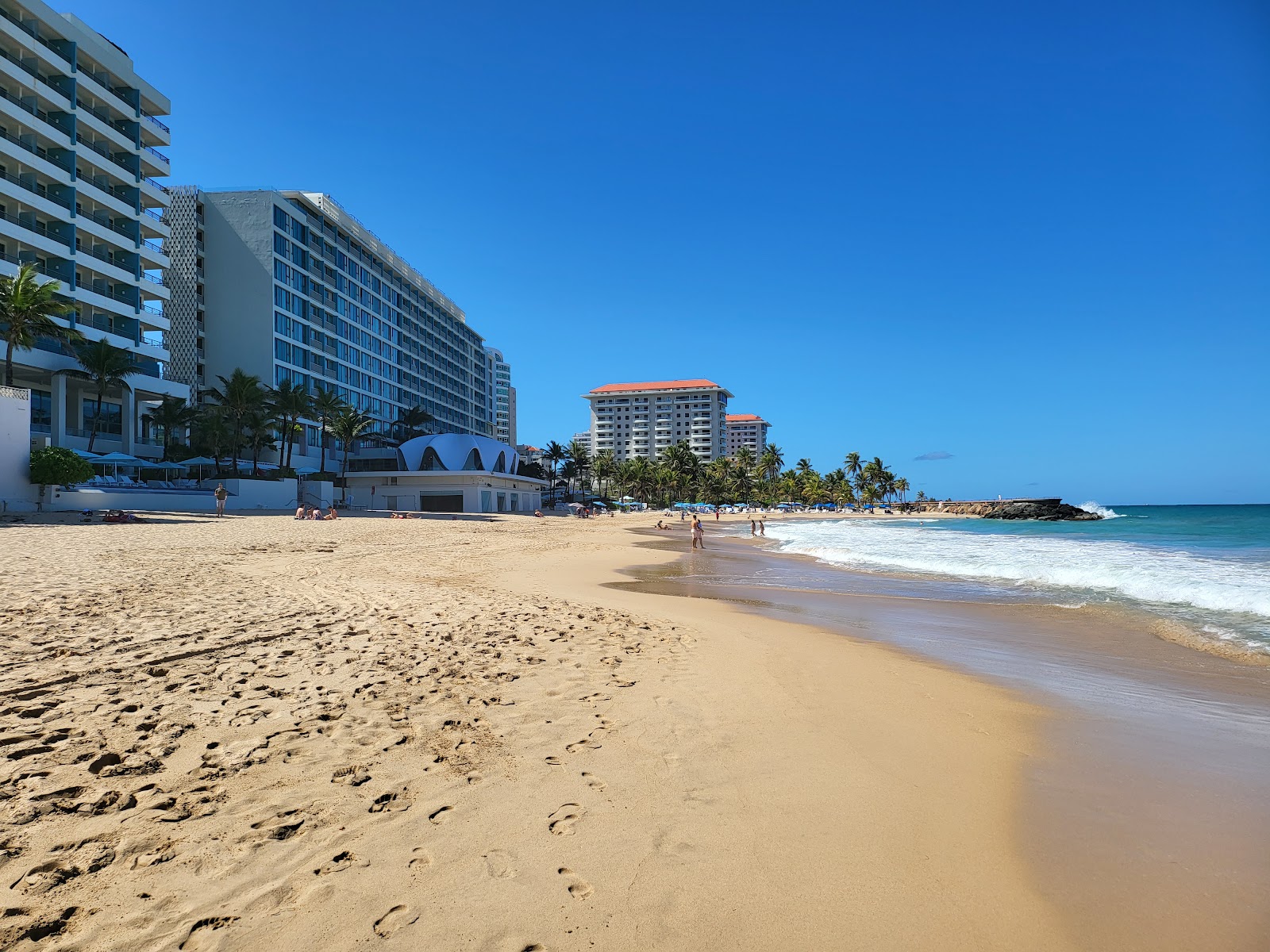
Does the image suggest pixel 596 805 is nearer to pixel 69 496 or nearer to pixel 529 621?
pixel 529 621

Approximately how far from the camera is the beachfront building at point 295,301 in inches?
2562

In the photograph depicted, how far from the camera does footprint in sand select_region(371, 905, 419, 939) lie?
260 cm

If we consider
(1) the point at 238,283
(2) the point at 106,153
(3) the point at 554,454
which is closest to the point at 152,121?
Result: (2) the point at 106,153

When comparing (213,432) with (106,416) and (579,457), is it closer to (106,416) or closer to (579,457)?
(106,416)

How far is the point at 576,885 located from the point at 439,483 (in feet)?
210

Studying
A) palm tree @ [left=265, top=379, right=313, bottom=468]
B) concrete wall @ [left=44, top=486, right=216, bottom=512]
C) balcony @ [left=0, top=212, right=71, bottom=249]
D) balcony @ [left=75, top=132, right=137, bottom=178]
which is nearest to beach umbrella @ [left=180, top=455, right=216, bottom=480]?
palm tree @ [left=265, top=379, right=313, bottom=468]

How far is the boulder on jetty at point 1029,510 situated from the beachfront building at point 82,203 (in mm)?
112295

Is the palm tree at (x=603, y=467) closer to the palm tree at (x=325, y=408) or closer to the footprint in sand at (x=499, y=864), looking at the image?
the palm tree at (x=325, y=408)

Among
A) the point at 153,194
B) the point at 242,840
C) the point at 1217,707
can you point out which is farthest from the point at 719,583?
the point at 153,194

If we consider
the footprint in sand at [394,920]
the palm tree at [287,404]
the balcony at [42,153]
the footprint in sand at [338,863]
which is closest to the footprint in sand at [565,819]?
the footprint in sand at [394,920]

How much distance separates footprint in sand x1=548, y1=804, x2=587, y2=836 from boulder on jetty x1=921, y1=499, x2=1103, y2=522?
112 metres

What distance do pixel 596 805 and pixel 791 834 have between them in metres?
1.08

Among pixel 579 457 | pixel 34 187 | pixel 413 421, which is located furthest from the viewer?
pixel 579 457

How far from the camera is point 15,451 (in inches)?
1086
